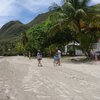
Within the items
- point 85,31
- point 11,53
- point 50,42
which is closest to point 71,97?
point 85,31

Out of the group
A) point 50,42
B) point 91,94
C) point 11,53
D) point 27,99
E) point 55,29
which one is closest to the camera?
point 27,99

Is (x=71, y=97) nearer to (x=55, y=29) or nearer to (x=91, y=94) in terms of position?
(x=91, y=94)

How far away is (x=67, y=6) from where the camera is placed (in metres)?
38.3

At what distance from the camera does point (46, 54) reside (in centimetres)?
6394

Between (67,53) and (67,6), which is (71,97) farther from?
(67,53)

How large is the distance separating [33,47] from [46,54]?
10.5ft

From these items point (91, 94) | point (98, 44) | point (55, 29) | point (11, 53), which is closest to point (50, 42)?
point (98, 44)

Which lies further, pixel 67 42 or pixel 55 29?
pixel 67 42

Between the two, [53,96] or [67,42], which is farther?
[67,42]

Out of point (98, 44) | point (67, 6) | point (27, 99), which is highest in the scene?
point (67, 6)

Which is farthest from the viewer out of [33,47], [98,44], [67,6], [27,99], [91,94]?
[33,47]

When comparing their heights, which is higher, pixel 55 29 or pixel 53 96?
pixel 55 29

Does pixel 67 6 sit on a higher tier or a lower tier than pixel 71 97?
higher

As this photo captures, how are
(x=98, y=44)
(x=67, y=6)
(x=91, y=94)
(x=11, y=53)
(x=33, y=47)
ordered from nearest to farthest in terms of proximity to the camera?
(x=91, y=94) → (x=67, y=6) → (x=98, y=44) → (x=33, y=47) → (x=11, y=53)
